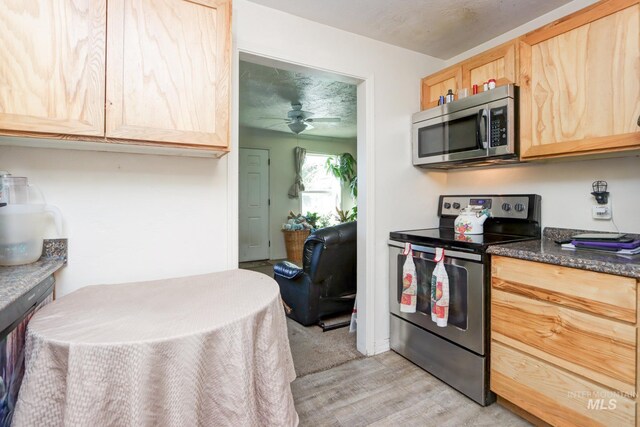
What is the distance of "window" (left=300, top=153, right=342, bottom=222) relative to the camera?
6176 millimetres

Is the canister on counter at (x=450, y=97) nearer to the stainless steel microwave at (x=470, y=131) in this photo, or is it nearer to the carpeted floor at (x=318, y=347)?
the stainless steel microwave at (x=470, y=131)

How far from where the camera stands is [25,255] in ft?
4.33

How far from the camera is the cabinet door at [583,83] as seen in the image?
1.46 m

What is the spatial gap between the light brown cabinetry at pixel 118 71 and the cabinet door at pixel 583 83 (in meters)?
1.68

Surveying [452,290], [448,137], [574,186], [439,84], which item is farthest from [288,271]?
[574,186]

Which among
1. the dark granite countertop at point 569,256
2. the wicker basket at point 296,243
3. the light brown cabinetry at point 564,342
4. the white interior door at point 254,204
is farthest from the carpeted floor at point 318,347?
the white interior door at point 254,204

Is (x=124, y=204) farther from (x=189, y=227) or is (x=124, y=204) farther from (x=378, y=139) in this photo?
(x=378, y=139)

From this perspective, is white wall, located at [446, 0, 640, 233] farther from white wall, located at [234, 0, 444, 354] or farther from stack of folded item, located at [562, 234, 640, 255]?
white wall, located at [234, 0, 444, 354]

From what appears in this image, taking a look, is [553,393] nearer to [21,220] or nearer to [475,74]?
[475,74]

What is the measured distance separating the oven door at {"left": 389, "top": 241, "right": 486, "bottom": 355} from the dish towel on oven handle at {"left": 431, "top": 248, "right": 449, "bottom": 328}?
0.10 ft

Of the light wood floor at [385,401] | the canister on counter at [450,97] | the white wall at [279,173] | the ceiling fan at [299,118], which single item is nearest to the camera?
the light wood floor at [385,401]

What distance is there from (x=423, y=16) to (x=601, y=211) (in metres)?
1.60

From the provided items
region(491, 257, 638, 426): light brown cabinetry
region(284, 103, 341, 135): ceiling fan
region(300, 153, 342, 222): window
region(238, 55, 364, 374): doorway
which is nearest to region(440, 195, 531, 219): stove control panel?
region(491, 257, 638, 426): light brown cabinetry

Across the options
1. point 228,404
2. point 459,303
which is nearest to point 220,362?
point 228,404
